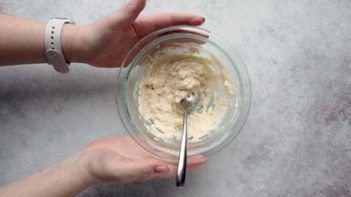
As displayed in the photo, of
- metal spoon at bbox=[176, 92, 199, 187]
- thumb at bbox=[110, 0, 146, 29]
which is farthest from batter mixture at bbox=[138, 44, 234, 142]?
thumb at bbox=[110, 0, 146, 29]

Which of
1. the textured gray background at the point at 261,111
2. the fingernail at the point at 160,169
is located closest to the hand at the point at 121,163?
the fingernail at the point at 160,169

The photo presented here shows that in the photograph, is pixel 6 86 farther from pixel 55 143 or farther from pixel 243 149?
pixel 243 149

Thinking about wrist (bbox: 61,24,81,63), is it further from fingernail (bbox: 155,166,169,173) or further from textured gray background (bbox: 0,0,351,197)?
fingernail (bbox: 155,166,169,173)

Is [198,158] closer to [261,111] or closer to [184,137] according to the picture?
[184,137]

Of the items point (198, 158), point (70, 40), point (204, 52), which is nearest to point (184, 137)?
point (198, 158)

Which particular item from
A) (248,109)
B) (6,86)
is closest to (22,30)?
(6,86)

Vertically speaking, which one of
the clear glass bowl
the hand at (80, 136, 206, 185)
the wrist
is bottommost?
the hand at (80, 136, 206, 185)
